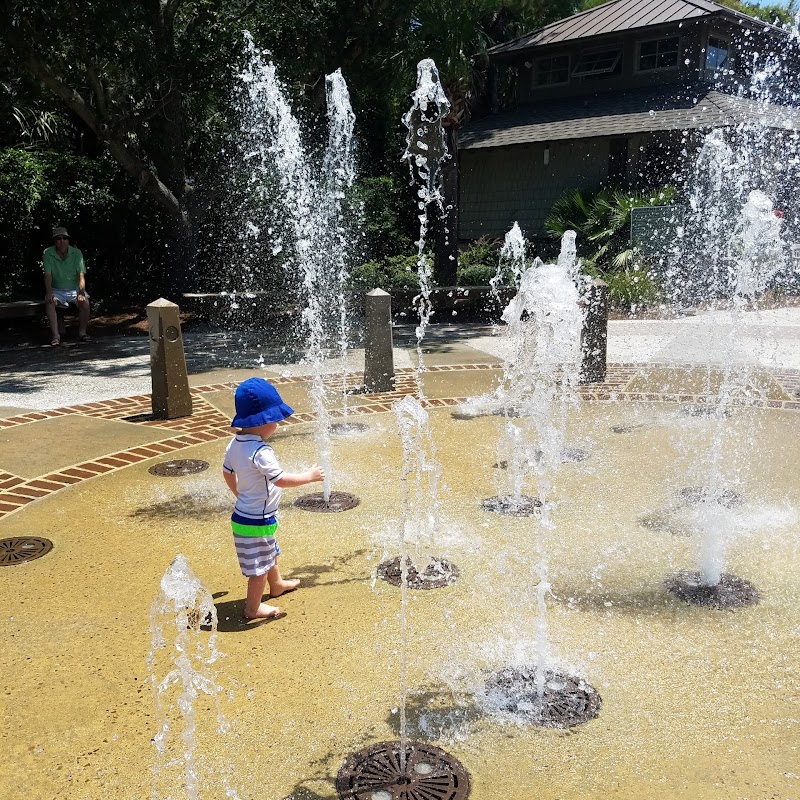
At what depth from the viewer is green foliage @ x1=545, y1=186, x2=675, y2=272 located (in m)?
16.8

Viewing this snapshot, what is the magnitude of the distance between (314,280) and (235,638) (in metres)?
13.0

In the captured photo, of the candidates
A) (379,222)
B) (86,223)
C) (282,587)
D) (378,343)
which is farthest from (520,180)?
(282,587)

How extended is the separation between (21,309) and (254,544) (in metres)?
10.1

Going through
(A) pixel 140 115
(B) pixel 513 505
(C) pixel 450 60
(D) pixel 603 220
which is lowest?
(B) pixel 513 505

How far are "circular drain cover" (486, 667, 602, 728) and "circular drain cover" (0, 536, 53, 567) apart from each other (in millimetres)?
2638

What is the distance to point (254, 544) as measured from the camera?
366cm

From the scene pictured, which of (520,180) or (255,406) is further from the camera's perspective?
(520,180)

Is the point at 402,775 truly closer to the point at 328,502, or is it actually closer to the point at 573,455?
the point at 328,502

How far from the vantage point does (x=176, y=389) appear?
24.0 ft

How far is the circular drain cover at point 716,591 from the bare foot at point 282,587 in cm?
180

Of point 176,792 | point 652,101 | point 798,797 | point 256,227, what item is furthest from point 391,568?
point 652,101

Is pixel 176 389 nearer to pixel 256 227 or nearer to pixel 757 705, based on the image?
pixel 757 705

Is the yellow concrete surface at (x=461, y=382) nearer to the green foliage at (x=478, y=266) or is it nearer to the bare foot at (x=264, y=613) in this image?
the bare foot at (x=264, y=613)

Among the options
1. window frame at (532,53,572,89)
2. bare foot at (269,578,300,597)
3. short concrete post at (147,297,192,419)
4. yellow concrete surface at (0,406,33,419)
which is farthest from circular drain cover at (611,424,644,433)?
window frame at (532,53,572,89)
